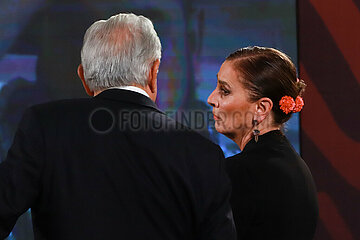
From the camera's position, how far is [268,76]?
1.30 m

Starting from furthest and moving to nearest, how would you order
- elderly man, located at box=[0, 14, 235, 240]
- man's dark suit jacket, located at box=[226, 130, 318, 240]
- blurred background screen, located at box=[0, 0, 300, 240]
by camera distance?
blurred background screen, located at box=[0, 0, 300, 240] → man's dark suit jacket, located at box=[226, 130, 318, 240] → elderly man, located at box=[0, 14, 235, 240]

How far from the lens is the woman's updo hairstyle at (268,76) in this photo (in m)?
1.30

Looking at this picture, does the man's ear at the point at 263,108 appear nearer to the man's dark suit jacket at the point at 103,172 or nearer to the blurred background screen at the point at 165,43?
the man's dark suit jacket at the point at 103,172

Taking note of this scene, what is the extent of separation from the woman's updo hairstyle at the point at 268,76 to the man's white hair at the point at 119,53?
1.20 feet

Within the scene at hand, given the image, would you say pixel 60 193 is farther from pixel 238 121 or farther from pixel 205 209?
pixel 238 121

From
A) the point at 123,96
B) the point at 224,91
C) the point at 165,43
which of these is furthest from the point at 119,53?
the point at 165,43

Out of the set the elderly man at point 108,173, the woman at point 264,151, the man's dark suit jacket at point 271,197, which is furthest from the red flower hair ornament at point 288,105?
the elderly man at point 108,173

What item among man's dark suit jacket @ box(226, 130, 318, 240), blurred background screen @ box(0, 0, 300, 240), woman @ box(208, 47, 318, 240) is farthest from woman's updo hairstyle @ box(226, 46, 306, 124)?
blurred background screen @ box(0, 0, 300, 240)

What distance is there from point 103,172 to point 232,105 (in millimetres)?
514

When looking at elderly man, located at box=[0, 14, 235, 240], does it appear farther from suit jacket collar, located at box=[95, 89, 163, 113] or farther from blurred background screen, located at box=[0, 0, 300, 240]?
blurred background screen, located at box=[0, 0, 300, 240]

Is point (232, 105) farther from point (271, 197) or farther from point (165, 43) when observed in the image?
point (165, 43)

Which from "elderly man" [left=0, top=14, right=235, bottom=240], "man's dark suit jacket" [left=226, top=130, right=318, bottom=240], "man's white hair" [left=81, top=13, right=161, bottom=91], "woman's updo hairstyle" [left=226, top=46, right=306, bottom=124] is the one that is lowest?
"man's dark suit jacket" [left=226, top=130, right=318, bottom=240]

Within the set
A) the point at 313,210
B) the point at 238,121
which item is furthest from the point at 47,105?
the point at 313,210

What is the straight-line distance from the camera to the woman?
3.84 ft
